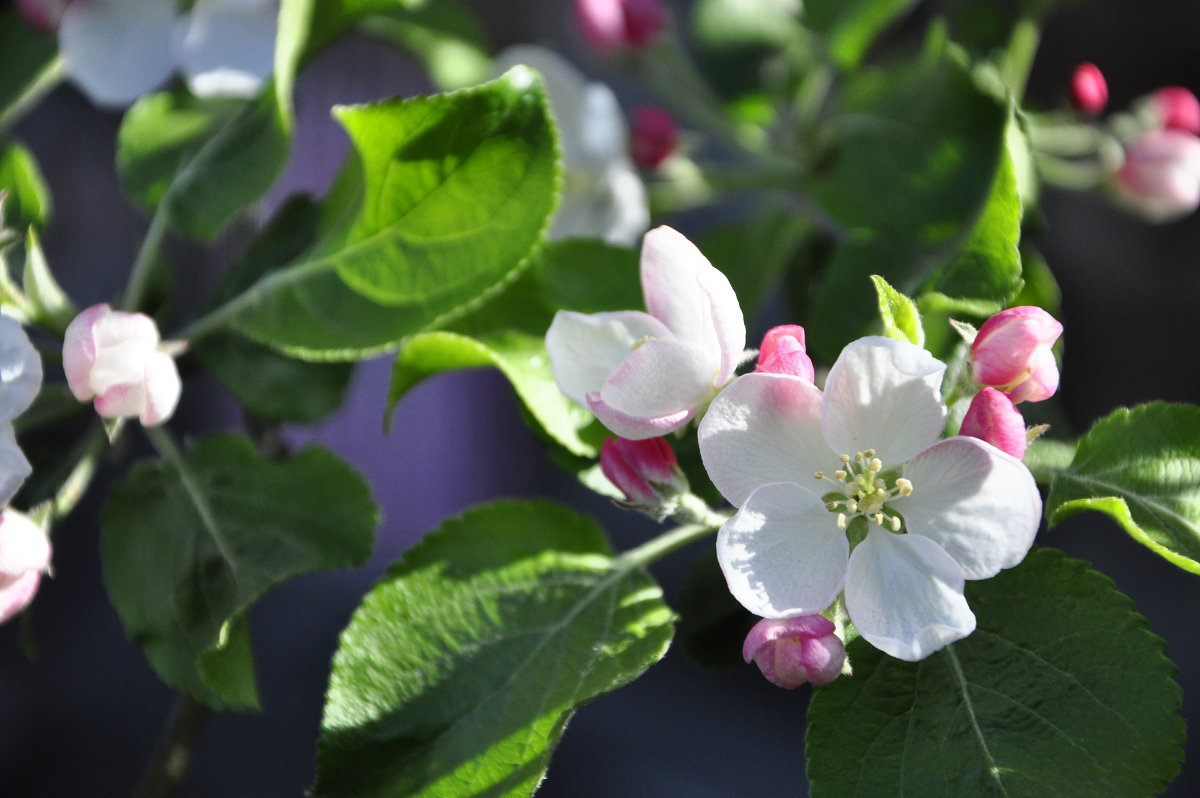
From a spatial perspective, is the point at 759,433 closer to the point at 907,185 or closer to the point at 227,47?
the point at 907,185

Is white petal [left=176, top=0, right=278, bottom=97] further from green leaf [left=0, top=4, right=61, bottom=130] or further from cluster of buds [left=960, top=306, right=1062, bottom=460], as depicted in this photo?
cluster of buds [left=960, top=306, right=1062, bottom=460]

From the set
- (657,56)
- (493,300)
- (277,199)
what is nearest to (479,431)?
(277,199)

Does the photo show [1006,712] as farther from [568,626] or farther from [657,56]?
[657,56]

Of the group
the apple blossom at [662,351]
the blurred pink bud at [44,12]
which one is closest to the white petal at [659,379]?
the apple blossom at [662,351]

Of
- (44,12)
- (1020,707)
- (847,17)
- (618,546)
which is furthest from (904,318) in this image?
(618,546)

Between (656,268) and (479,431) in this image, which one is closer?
(656,268)
